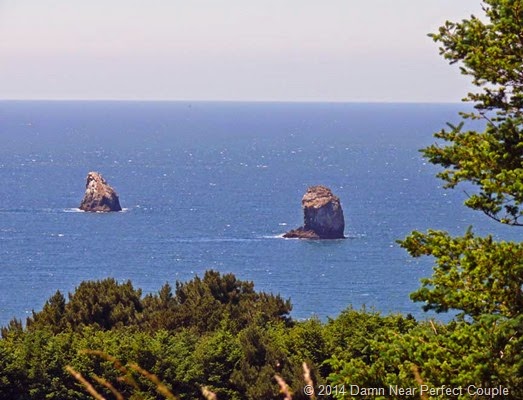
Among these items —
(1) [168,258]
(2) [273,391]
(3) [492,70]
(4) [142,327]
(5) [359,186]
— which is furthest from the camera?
(5) [359,186]

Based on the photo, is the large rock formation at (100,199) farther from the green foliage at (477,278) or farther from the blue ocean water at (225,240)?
the green foliage at (477,278)

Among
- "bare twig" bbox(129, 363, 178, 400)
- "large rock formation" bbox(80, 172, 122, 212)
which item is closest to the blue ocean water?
"large rock formation" bbox(80, 172, 122, 212)

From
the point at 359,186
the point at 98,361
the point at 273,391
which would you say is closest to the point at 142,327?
the point at 98,361

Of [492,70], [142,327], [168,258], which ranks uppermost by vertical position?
[492,70]

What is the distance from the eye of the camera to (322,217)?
412ft

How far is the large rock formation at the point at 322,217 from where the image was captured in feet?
407

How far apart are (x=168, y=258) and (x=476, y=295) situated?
102365 millimetres

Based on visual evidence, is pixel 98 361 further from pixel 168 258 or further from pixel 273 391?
pixel 168 258

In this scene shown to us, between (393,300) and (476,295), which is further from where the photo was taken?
(393,300)

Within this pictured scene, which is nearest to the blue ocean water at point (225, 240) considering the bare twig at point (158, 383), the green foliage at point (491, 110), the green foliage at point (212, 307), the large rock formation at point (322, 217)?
the large rock formation at point (322, 217)

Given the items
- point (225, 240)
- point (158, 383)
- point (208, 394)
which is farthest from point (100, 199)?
point (208, 394)

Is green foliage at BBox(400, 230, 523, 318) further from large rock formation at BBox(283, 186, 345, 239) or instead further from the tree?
large rock formation at BBox(283, 186, 345, 239)

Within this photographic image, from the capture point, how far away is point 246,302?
4678 centimetres

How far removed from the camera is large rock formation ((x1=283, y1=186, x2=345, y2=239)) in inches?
4879
